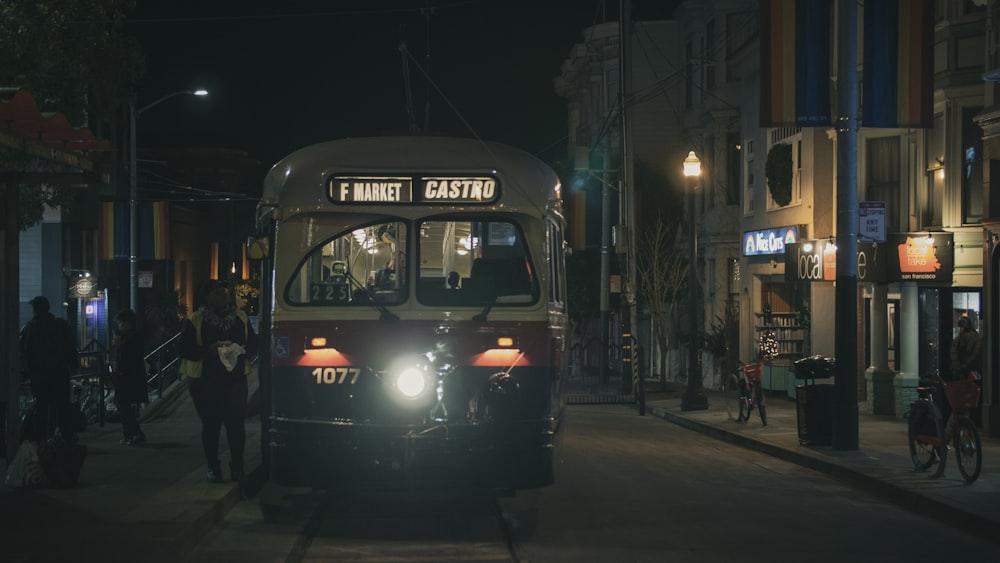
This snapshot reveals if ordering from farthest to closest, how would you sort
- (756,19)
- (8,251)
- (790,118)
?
(756,19) → (790,118) → (8,251)

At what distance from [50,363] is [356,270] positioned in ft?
18.9

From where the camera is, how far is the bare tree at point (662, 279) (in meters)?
36.5

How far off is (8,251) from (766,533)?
763 cm

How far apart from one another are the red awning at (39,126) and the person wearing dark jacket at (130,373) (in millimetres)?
4828

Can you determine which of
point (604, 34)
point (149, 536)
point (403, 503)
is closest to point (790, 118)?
point (403, 503)

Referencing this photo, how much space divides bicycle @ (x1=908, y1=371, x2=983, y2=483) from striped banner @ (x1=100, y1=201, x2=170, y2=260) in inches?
1192

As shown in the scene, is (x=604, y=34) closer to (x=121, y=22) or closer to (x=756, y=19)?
(x=756, y=19)

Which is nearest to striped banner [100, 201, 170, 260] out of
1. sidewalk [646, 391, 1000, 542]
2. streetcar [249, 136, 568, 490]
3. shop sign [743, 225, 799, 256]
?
shop sign [743, 225, 799, 256]

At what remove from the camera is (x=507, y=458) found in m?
10.6

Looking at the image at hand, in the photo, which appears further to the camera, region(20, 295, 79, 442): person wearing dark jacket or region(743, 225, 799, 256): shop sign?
region(743, 225, 799, 256): shop sign

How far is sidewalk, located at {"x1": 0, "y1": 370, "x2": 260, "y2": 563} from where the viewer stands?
30.3 feet

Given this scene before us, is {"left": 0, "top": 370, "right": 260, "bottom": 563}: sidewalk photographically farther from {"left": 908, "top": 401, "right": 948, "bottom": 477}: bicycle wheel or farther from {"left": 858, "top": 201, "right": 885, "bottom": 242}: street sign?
{"left": 858, "top": 201, "right": 885, "bottom": 242}: street sign

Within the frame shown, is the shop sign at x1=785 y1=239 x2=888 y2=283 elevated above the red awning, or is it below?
below

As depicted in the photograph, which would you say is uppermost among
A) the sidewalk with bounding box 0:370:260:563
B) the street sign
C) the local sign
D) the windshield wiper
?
the street sign
